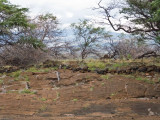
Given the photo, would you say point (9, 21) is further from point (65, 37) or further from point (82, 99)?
point (65, 37)

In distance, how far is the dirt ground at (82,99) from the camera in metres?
6.01

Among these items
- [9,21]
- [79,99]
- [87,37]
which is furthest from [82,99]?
[87,37]

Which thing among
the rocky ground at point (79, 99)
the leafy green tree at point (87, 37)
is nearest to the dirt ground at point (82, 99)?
the rocky ground at point (79, 99)

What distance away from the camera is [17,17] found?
38.4ft

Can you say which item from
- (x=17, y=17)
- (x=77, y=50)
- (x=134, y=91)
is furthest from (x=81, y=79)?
(x=77, y=50)

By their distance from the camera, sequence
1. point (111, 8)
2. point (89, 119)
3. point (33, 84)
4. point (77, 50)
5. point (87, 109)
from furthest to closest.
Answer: point (77, 50), point (111, 8), point (33, 84), point (87, 109), point (89, 119)

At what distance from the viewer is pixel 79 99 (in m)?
8.17

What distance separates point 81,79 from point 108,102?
3.31 metres

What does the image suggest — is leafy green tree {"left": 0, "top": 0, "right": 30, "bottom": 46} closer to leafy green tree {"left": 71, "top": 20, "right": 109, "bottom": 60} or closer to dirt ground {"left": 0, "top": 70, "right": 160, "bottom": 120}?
dirt ground {"left": 0, "top": 70, "right": 160, "bottom": 120}

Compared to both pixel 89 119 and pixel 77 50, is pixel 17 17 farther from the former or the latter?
pixel 77 50

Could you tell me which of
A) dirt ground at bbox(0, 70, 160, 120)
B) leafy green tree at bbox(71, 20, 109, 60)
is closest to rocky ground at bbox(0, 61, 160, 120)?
dirt ground at bbox(0, 70, 160, 120)

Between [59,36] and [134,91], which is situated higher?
[59,36]

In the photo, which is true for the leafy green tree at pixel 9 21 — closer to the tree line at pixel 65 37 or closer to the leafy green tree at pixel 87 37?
the tree line at pixel 65 37

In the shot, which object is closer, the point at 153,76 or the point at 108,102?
the point at 108,102
